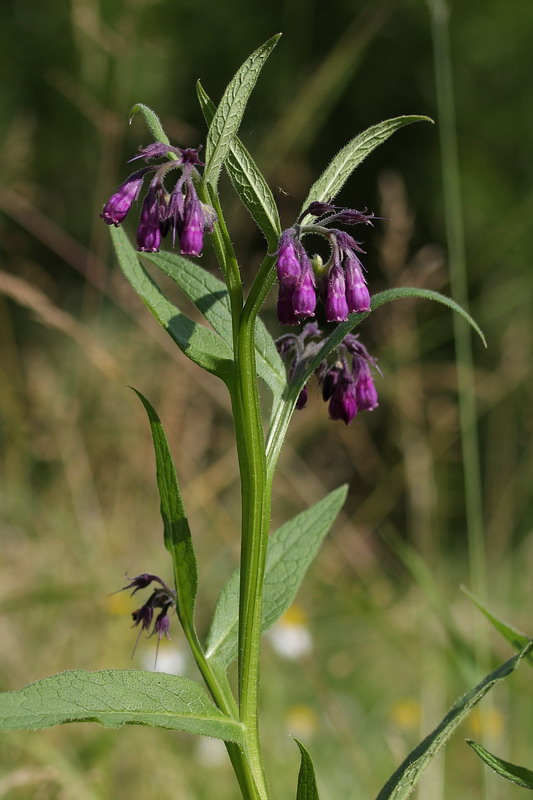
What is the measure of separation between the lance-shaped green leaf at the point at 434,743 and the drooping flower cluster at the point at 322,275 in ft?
1.81

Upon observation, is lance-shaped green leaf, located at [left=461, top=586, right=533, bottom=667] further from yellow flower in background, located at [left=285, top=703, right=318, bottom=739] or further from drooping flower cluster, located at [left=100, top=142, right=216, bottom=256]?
yellow flower in background, located at [left=285, top=703, right=318, bottom=739]

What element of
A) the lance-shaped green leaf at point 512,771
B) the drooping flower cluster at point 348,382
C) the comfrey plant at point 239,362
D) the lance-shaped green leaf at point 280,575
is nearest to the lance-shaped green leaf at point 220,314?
the comfrey plant at point 239,362

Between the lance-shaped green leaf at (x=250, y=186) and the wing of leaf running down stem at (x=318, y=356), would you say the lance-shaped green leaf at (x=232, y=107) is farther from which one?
the wing of leaf running down stem at (x=318, y=356)

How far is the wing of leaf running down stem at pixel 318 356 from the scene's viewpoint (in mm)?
1459

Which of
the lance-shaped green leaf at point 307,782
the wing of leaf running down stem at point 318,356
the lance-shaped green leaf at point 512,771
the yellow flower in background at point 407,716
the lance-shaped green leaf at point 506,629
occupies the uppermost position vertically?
the wing of leaf running down stem at point 318,356

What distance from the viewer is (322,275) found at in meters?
1.54

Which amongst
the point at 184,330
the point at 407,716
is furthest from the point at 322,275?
the point at 407,716

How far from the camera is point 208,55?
35.0 ft

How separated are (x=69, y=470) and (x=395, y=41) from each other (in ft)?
22.7

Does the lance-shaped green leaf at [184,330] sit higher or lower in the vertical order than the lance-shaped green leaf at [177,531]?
higher

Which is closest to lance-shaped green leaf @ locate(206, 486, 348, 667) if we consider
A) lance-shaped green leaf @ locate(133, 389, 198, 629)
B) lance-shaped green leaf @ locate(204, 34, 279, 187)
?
lance-shaped green leaf @ locate(133, 389, 198, 629)

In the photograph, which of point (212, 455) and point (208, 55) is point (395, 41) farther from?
point (212, 455)

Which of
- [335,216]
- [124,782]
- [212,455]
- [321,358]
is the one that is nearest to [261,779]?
[321,358]

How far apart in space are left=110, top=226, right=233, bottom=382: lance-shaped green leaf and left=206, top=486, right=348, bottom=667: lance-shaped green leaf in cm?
42
